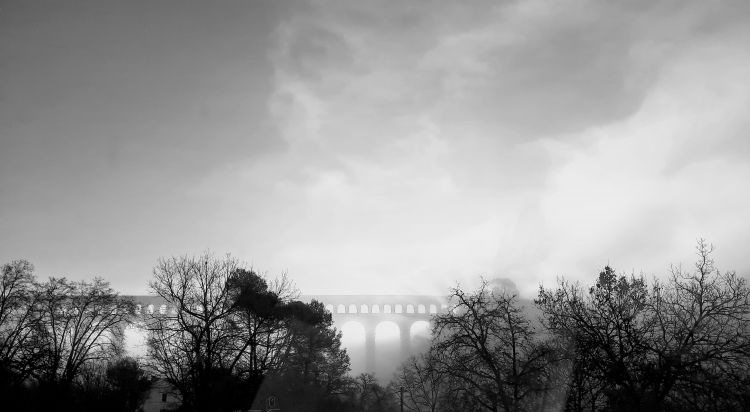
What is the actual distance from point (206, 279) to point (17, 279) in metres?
14.4

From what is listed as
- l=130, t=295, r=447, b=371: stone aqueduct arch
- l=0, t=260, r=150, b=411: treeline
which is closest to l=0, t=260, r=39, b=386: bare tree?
l=0, t=260, r=150, b=411: treeline

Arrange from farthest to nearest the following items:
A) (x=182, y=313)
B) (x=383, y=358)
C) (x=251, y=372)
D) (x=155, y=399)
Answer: (x=383, y=358) → (x=155, y=399) → (x=251, y=372) → (x=182, y=313)

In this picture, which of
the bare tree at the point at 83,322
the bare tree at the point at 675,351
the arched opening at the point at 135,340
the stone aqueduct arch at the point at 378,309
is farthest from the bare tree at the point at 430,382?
the stone aqueduct arch at the point at 378,309

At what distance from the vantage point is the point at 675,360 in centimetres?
1270

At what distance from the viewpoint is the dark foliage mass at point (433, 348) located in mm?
13156

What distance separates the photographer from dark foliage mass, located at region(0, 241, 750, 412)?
13156 millimetres

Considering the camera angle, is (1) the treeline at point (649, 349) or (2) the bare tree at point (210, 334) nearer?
(1) the treeline at point (649, 349)

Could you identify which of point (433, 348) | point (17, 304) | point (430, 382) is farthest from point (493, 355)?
point (430, 382)

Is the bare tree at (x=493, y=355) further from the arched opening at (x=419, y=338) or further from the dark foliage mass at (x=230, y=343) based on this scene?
the arched opening at (x=419, y=338)

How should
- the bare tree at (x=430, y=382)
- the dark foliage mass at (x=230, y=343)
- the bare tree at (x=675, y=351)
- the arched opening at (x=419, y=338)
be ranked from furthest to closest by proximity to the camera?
the arched opening at (x=419, y=338)
the dark foliage mass at (x=230, y=343)
the bare tree at (x=430, y=382)
the bare tree at (x=675, y=351)

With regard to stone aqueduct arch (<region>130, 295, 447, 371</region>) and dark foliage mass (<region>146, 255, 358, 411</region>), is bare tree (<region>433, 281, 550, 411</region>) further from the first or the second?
stone aqueduct arch (<region>130, 295, 447, 371</region>)

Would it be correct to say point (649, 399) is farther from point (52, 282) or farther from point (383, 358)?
point (383, 358)

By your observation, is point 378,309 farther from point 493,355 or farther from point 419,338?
point 493,355

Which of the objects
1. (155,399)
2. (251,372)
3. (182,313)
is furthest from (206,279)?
(155,399)
